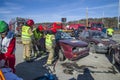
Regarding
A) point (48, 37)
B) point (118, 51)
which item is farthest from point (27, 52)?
point (118, 51)

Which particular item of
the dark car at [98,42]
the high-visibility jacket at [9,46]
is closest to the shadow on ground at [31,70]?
the high-visibility jacket at [9,46]

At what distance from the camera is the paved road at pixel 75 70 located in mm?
8336

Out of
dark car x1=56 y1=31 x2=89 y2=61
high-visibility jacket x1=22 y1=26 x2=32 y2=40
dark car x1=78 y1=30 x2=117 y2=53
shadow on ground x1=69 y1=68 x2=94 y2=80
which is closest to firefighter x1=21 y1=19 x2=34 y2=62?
high-visibility jacket x1=22 y1=26 x2=32 y2=40

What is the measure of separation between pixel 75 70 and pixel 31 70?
183 centimetres

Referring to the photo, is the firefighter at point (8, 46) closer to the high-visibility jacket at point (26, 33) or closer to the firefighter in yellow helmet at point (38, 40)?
the high-visibility jacket at point (26, 33)

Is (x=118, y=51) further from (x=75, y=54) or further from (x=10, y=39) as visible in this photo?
(x=10, y=39)

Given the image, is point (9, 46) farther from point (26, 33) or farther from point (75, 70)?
point (26, 33)

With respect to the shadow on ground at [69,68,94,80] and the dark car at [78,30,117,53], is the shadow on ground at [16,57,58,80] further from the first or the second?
the dark car at [78,30,117,53]

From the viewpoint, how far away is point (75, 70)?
30.7 feet

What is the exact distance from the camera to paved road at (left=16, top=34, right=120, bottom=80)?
834 cm

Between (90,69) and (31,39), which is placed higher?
(31,39)

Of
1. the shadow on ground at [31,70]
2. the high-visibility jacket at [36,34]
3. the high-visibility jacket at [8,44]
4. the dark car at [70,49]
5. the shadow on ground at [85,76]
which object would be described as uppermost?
the high-visibility jacket at [8,44]

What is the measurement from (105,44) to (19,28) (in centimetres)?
1670

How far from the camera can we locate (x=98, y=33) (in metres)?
15.3
